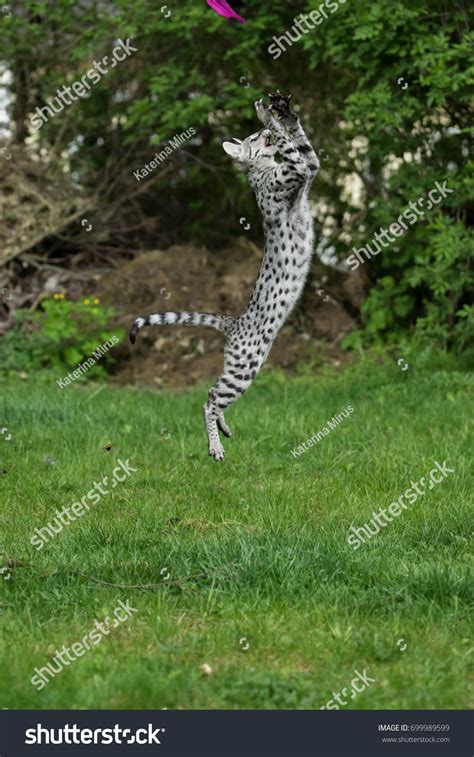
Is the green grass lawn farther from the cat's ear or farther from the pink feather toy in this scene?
the pink feather toy

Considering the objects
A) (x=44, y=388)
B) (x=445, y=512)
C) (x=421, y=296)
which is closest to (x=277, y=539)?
(x=445, y=512)

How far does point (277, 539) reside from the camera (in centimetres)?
636

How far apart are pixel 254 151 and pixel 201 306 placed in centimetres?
734

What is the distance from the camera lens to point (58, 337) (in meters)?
12.6

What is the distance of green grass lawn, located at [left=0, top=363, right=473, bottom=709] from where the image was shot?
16.3 ft

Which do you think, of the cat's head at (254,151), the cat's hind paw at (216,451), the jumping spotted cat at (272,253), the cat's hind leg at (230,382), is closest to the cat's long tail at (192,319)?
the jumping spotted cat at (272,253)

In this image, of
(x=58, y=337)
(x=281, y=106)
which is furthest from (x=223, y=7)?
(x=58, y=337)

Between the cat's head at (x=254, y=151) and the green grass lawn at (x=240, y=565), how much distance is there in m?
2.10

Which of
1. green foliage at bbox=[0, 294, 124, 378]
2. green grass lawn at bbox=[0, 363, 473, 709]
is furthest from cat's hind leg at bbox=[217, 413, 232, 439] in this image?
green foliage at bbox=[0, 294, 124, 378]

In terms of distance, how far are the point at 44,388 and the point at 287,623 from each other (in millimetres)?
6746

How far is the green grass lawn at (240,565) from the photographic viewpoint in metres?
4.97

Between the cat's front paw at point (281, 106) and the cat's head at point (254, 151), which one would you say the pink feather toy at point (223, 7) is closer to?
the cat's front paw at point (281, 106)

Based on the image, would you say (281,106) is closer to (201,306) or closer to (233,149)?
(233,149)

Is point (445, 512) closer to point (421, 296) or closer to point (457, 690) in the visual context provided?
point (457, 690)
